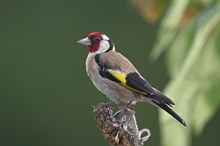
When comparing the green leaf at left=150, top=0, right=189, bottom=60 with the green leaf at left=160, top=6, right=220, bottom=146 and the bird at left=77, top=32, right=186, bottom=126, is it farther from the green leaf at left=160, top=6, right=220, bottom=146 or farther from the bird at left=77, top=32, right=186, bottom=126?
the bird at left=77, top=32, right=186, bottom=126

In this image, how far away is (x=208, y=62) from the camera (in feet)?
13.9

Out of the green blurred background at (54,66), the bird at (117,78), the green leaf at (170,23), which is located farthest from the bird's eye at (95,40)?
the green blurred background at (54,66)

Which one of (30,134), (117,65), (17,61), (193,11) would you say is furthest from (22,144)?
(117,65)

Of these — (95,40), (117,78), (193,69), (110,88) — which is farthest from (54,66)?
(117,78)

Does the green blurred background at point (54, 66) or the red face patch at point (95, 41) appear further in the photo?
the green blurred background at point (54, 66)

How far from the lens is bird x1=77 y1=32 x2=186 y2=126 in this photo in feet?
11.6

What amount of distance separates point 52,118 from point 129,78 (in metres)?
8.82

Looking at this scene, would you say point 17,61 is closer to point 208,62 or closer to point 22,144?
point 22,144

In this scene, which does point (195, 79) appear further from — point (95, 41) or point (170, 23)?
point (95, 41)

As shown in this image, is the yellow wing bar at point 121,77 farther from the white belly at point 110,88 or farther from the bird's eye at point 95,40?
the bird's eye at point 95,40

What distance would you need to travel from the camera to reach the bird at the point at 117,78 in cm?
355

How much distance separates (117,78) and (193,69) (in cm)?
61

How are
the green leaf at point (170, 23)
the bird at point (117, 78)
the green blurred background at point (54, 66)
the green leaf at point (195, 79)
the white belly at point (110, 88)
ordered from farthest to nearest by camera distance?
the green blurred background at point (54, 66), the green leaf at point (170, 23), the green leaf at point (195, 79), the white belly at point (110, 88), the bird at point (117, 78)

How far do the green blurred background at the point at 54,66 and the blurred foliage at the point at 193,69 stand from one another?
7165mm
